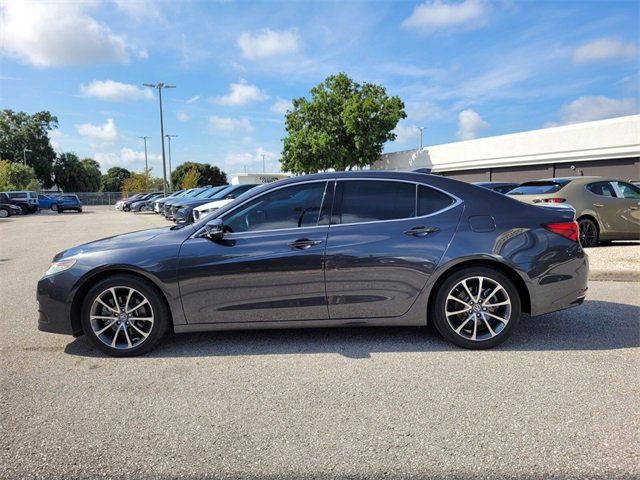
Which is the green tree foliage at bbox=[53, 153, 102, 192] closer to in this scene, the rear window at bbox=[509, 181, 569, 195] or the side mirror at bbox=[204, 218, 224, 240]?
the rear window at bbox=[509, 181, 569, 195]

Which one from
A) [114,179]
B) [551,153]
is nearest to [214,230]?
[551,153]

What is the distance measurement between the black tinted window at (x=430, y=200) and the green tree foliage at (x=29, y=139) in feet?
308

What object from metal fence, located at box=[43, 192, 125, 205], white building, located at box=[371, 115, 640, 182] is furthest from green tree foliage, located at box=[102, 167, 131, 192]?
white building, located at box=[371, 115, 640, 182]

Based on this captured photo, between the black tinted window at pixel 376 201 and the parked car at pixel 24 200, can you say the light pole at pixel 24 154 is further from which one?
the black tinted window at pixel 376 201

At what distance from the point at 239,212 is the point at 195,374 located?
4.77 ft

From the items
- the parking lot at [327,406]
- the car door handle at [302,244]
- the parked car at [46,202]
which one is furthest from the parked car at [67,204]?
the car door handle at [302,244]

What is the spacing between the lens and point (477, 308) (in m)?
4.15

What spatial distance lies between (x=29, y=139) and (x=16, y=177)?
2583 cm

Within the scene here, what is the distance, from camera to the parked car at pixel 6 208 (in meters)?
32.0

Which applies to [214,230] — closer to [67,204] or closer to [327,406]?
[327,406]

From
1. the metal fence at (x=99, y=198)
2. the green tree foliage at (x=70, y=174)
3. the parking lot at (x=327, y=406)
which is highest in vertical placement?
the green tree foliage at (x=70, y=174)

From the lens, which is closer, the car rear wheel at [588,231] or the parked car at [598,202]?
the parked car at [598,202]

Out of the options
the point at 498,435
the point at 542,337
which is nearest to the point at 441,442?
the point at 498,435

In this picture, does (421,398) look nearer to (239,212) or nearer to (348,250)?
(348,250)
